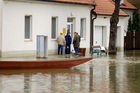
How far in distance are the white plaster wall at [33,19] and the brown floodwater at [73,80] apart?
9.83 meters

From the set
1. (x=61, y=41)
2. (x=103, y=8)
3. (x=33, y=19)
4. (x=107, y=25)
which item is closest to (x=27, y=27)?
(x=33, y=19)

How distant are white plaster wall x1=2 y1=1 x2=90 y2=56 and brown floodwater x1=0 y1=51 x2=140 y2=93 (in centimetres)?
983

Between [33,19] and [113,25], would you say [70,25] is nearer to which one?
[113,25]

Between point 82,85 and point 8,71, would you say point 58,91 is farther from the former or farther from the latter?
point 8,71

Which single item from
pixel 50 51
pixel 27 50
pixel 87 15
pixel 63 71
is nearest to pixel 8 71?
pixel 63 71

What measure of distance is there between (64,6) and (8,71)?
17.6m

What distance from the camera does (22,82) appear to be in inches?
759

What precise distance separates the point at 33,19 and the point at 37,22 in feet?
2.04

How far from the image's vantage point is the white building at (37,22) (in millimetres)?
35094

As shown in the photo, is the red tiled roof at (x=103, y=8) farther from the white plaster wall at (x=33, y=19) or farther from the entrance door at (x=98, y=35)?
the white plaster wall at (x=33, y=19)

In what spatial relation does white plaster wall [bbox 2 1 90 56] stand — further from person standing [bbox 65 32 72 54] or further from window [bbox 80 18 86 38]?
person standing [bbox 65 32 72 54]

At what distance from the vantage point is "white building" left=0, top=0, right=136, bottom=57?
35094 mm

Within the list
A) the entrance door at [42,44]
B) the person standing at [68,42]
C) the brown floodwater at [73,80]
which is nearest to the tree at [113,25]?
the person standing at [68,42]

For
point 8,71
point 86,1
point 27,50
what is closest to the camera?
Result: point 8,71
